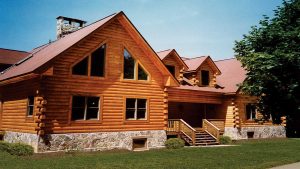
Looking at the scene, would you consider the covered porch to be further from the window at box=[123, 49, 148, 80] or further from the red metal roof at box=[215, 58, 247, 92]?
the window at box=[123, 49, 148, 80]

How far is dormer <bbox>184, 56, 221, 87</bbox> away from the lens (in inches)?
1150

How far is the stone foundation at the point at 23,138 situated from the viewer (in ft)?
55.3

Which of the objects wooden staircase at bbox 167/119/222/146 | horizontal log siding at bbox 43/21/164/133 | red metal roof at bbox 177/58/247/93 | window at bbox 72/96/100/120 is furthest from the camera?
red metal roof at bbox 177/58/247/93

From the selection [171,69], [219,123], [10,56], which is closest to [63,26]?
[10,56]

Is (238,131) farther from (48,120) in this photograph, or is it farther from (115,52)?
(48,120)

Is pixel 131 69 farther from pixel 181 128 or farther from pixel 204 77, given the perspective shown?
pixel 204 77

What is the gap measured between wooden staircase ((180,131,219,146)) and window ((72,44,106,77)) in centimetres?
849

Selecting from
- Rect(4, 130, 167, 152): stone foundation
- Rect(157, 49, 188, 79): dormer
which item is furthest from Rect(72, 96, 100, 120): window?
Rect(157, 49, 188, 79): dormer

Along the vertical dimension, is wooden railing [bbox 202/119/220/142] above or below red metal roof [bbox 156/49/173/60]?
below

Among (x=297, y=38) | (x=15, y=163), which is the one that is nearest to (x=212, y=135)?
(x=297, y=38)

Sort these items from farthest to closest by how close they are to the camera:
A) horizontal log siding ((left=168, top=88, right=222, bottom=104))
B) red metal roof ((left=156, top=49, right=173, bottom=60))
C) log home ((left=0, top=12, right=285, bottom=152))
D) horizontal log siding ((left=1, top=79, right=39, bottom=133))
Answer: red metal roof ((left=156, top=49, right=173, bottom=60))
horizontal log siding ((left=168, top=88, right=222, bottom=104))
horizontal log siding ((left=1, top=79, right=39, bottom=133))
log home ((left=0, top=12, right=285, bottom=152))

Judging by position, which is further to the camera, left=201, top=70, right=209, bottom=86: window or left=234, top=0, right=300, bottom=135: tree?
left=201, top=70, right=209, bottom=86: window

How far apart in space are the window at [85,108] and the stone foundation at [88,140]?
1105 mm

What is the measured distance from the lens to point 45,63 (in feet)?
54.9
